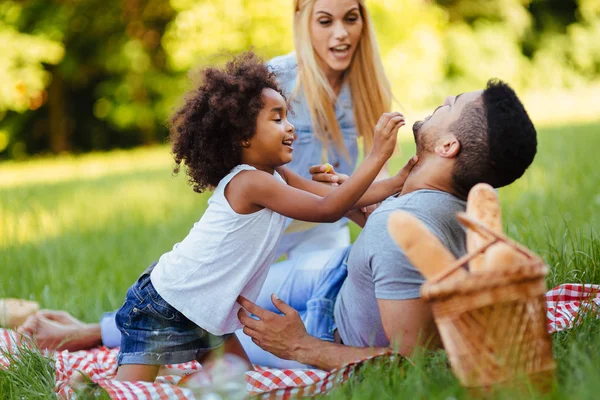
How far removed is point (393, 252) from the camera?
7.42 feet

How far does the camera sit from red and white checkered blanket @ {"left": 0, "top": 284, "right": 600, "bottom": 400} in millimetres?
2254

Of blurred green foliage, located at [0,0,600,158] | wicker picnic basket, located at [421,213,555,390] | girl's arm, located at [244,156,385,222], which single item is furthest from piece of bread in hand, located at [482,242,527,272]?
blurred green foliage, located at [0,0,600,158]

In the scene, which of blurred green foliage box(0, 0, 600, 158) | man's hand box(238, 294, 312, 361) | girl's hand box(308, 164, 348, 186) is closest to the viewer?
man's hand box(238, 294, 312, 361)

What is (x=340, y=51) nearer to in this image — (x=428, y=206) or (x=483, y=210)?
(x=428, y=206)

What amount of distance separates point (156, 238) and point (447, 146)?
3.61m

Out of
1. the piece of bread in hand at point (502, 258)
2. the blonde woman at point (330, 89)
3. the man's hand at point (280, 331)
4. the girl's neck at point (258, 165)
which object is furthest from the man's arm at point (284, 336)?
the blonde woman at point (330, 89)

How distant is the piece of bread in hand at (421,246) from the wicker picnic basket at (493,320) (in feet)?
0.13

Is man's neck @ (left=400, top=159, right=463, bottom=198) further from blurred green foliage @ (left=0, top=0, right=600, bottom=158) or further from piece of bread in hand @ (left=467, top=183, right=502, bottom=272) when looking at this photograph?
blurred green foliage @ (left=0, top=0, right=600, bottom=158)

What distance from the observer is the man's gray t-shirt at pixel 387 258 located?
Answer: 7.32 feet

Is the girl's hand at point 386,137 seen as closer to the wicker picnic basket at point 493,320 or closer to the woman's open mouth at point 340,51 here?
the wicker picnic basket at point 493,320

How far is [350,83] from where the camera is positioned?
388 centimetres

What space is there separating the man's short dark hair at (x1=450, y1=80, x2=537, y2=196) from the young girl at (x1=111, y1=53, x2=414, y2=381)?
280mm

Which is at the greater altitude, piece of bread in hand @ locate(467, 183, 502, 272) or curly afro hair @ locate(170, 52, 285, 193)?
curly afro hair @ locate(170, 52, 285, 193)

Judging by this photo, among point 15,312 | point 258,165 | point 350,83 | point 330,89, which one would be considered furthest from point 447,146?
point 15,312
